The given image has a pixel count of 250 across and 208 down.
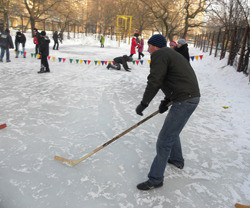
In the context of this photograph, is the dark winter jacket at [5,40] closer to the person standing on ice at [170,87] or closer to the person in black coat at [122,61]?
the person in black coat at [122,61]

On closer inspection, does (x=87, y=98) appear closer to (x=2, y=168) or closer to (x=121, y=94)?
(x=121, y=94)

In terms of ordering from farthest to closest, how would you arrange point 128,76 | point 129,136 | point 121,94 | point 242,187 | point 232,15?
point 232,15 < point 128,76 < point 121,94 < point 129,136 < point 242,187

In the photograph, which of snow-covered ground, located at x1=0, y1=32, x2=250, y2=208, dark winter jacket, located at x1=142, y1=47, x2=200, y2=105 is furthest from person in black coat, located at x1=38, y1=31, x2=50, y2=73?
dark winter jacket, located at x1=142, y1=47, x2=200, y2=105

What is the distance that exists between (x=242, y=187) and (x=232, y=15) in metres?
14.6

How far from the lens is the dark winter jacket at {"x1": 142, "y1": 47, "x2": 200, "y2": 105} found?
6.53ft

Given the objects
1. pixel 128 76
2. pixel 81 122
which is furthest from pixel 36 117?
pixel 128 76

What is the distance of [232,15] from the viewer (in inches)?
547

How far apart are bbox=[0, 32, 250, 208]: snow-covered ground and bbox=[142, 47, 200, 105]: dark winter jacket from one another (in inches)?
44.2

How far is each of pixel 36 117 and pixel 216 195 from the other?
11.4 feet

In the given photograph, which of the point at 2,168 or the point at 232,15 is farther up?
the point at 232,15

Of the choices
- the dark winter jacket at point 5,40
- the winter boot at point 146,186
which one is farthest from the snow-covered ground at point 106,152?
the dark winter jacket at point 5,40

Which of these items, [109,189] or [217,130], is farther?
[217,130]

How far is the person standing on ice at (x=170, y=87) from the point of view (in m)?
2.00

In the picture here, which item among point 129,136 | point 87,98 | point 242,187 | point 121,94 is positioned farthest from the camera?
point 121,94
